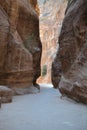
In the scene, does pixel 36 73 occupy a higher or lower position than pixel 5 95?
lower

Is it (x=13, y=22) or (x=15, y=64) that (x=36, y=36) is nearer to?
(x=13, y=22)

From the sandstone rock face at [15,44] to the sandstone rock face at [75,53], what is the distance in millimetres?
2437

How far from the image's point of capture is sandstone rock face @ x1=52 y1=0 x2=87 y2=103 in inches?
320

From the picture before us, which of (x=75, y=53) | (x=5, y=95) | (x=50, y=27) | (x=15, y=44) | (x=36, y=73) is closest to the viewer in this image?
(x=5, y=95)

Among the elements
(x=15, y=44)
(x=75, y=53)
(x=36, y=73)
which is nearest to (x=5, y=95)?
(x=75, y=53)

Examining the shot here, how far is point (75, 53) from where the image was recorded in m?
9.80

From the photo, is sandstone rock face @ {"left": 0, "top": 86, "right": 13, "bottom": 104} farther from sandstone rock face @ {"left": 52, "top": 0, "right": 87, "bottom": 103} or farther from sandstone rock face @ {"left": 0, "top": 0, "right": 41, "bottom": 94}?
sandstone rock face @ {"left": 0, "top": 0, "right": 41, "bottom": 94}

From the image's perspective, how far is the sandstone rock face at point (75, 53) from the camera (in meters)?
8.13

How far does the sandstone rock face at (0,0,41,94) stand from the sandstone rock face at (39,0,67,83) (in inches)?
839

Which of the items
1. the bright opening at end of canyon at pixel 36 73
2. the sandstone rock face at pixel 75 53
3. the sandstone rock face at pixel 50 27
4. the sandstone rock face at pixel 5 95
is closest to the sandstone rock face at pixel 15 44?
the bright opening at end of canyon at pixel 36 73

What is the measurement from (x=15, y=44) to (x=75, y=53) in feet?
12.8

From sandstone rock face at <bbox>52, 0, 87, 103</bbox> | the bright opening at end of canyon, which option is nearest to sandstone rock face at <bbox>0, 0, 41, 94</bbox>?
the bright opening at end of canyon

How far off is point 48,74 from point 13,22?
21.9m

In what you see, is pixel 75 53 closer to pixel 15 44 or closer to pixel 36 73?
pixel 15 44
